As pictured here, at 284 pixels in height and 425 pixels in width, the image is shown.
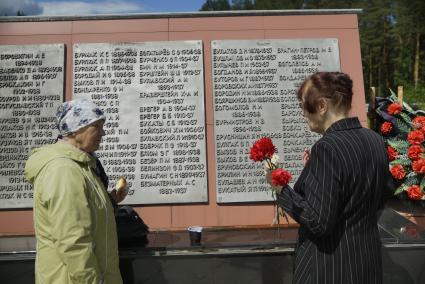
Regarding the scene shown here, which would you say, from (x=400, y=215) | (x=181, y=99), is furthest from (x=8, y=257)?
(x=400, y=215)

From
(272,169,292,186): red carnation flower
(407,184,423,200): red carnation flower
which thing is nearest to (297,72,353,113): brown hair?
(272,169,292,186): red carnation flower

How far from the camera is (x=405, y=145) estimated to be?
3.88m

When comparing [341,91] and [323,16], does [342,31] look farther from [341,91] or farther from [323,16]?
[341,91]

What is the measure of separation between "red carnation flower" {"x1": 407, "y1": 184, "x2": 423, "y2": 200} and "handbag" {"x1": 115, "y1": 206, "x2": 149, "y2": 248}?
2334 millimetres

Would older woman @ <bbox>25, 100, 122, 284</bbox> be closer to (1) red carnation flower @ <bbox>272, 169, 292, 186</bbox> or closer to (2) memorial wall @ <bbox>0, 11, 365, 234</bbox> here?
(1) red carnation flower @ <bbox>272, 169, 292, 186</bbox>

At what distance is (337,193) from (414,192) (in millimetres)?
2474

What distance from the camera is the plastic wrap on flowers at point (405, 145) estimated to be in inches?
145

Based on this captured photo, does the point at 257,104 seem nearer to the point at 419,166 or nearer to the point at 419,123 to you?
the point at 419,123

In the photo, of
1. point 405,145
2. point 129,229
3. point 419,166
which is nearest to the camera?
point 129,229

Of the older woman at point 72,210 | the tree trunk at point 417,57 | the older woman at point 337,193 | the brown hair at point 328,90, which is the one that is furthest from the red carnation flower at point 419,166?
the tree trunk at point 417,57

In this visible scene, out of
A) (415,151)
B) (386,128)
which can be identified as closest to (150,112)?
(386,128)

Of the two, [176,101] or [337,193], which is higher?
[176,101]

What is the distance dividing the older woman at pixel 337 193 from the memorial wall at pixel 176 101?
2643mm

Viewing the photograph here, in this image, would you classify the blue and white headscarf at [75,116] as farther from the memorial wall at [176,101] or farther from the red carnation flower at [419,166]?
the red carnation flower at [419,166]
